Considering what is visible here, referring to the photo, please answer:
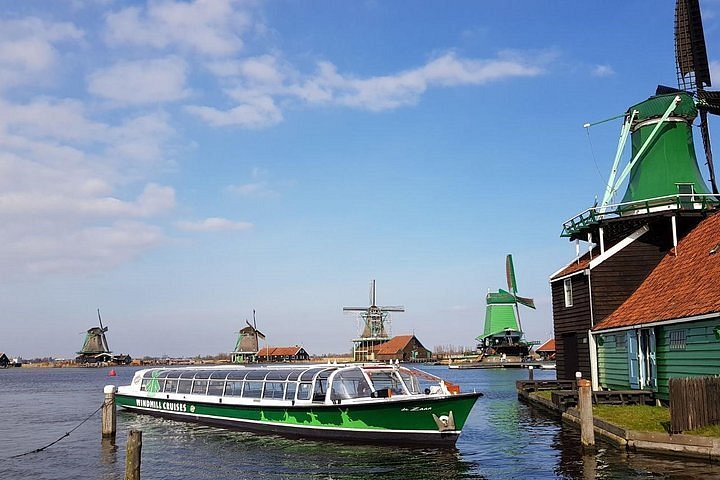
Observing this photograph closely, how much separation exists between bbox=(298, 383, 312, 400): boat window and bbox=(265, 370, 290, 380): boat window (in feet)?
4.23

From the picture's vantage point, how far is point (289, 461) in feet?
75.5

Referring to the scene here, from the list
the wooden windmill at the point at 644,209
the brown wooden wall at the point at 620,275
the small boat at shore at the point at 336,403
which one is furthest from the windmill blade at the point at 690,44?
the small boat at shore at the point at 336,403

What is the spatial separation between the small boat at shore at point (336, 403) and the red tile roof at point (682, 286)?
8.04 m

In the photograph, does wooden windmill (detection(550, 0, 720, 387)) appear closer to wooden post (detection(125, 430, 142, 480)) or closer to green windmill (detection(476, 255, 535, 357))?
wooden post (detection(125, 430, 142, 480))

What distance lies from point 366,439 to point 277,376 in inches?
232

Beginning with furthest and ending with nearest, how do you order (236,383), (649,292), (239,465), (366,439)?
1. (236,383)
2. (649,292)
3. (366,439)
4. (239,465)

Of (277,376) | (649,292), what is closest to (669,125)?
(649,292)

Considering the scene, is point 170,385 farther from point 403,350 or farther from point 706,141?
point 403,350

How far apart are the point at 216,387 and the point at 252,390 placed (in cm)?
347

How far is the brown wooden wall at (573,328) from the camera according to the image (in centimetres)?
3312

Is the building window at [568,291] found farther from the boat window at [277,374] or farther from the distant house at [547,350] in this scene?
the distant house at [547,350]

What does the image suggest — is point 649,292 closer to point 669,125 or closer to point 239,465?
point 669,125

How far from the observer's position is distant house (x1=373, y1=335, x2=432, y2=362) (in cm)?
14000

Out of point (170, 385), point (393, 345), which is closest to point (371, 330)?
point (393, 345)
